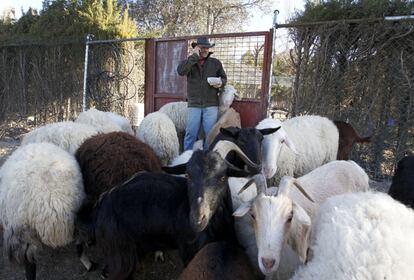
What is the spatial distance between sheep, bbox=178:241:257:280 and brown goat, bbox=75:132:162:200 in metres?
1.45

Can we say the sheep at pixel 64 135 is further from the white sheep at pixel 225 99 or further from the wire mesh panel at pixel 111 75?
the wire mesh panel at pixel 111 75

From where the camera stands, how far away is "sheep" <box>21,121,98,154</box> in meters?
4.72

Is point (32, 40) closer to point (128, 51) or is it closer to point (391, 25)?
point (128, 51)

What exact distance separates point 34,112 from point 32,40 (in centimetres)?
227

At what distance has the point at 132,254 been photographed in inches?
118

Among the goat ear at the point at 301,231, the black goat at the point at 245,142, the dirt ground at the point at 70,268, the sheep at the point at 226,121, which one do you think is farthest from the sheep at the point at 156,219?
the sheep at the point at 226,121

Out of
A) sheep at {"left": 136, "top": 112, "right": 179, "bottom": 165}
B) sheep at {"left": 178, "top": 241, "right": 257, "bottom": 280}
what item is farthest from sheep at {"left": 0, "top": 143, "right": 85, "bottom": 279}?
sheep at {"left": 136, "top": 112, "right": 179, "bottom": 165}

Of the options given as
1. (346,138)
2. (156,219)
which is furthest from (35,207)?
(346,138)

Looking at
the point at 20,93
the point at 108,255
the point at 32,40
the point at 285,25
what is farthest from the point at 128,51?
the point at 108,255

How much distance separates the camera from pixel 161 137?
552cm

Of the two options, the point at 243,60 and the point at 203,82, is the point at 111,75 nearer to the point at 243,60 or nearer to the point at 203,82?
the point at 243,60

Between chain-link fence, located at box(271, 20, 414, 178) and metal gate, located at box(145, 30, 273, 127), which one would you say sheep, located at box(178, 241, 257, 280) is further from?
chain-link fence, located at box(271, 20, 414, 178)

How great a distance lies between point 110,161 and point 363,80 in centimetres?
454

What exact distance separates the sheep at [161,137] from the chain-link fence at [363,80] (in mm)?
2440
